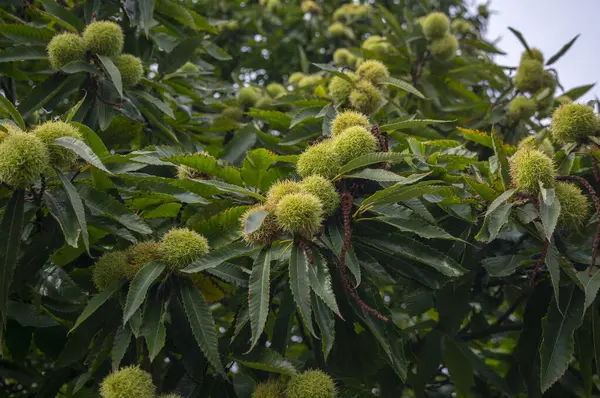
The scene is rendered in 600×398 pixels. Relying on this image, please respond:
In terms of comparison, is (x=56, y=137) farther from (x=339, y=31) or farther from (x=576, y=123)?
(x=339, y=31)

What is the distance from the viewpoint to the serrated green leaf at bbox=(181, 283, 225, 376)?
5.55 ft

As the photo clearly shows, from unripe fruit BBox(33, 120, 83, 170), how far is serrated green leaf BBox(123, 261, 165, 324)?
370 millimetres

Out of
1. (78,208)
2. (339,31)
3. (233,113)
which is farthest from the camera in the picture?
(339,31)

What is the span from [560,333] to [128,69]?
1.78 m

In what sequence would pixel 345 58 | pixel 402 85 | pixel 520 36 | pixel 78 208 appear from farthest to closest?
pixel 345 58, pixel 520 36, pixel 402 85, pixel 78 208

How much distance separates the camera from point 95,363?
1884 millimetres

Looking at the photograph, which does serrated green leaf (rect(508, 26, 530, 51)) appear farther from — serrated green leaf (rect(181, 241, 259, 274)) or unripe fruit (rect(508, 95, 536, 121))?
serrated green leaf (rect(181, 241, 259, 274))

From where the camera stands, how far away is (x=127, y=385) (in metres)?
1.65

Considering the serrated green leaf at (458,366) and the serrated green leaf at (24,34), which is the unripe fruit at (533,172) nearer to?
the serrated green leaf at (458,366)

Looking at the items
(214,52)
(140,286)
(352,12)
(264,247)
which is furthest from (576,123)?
(352,12)

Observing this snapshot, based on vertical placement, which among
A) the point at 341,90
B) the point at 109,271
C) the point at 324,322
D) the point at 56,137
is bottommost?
the point at 324,322

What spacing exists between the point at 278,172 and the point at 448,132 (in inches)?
57.5

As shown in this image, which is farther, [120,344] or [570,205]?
[570,205]

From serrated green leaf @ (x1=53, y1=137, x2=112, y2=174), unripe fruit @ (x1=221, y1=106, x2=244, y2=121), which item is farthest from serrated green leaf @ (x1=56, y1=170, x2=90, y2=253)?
unripe fruit @ (x1=221, y1=106, x2=244, y2=121)
